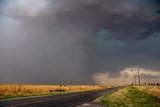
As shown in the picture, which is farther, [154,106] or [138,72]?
[138,72]

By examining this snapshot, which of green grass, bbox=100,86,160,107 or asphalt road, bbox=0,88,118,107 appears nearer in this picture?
asphalt road, bbox=0,88,118,107

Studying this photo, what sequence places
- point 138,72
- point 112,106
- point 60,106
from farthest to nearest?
1. point 138,72
2. point 112,106
3. point 60,106

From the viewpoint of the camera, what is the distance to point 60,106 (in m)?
23.0

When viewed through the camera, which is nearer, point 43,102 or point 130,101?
point 43,102

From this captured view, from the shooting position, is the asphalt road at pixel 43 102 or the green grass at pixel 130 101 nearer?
the asphalt road at pixel 43 102

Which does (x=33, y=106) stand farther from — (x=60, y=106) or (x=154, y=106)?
(x=154, y=106)

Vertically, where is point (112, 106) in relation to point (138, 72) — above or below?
below

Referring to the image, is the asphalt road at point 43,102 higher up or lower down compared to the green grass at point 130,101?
higher up

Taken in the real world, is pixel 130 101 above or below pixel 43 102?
below

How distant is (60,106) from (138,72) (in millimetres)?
125011

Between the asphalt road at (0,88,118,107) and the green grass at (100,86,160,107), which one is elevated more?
the asphalt road at (0,88,118,107)

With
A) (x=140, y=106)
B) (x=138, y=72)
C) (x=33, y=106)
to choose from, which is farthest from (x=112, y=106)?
(x=138, y=72)

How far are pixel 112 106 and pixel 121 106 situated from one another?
3.31 feet

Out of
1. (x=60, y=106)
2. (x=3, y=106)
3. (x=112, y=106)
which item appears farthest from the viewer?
(x=112, y=106)
